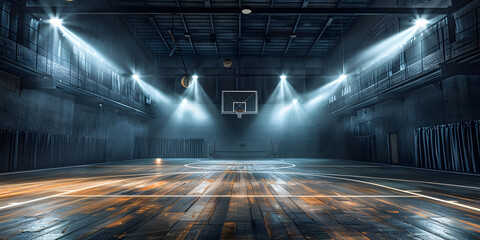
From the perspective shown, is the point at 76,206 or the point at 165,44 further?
the point at 165,44

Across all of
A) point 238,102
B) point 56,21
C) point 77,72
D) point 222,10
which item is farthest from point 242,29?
point 56,21

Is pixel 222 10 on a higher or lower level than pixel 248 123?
higher

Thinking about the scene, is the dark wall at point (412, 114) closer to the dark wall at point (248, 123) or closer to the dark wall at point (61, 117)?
the dark wall at point (248, 123)

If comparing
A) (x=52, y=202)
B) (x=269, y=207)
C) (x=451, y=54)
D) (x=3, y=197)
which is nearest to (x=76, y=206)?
(x=52, y=202)

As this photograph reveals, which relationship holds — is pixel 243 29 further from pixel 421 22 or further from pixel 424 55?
pixel 424 55

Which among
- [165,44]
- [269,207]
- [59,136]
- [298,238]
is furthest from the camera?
[165,44]

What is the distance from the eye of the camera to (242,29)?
1680 cm

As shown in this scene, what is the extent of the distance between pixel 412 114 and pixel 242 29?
37.5 feet

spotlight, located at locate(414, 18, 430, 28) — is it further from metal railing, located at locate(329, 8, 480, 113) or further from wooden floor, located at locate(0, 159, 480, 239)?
wooden floor, located at locate(0, 159, 480, 239)

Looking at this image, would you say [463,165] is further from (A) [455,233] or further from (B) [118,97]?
(B) [118,97]

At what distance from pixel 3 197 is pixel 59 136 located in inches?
346

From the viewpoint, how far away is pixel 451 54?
8477mm

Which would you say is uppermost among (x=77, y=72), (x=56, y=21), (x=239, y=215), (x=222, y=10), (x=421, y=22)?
(x=56, y=21)

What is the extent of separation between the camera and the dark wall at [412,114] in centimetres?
867
